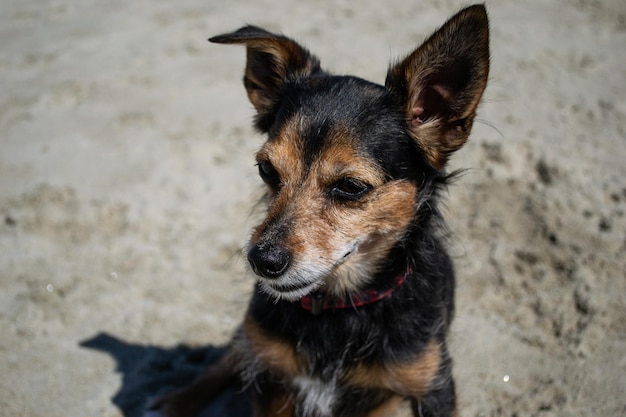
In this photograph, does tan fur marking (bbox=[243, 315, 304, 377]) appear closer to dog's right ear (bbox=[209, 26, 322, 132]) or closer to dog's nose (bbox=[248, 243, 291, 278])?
dog's nose (bbox=[248, 243, 291, 278])

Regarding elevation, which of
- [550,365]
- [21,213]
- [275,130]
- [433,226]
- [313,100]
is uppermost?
[313,100]

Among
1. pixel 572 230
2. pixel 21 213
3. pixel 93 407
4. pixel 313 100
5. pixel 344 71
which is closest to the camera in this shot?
pixel 313 100

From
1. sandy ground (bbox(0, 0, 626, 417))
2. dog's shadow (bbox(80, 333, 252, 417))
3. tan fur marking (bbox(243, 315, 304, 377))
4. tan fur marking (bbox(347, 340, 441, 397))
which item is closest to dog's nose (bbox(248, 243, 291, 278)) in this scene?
tan fur marking (bbox(243, 315, 304, 377))

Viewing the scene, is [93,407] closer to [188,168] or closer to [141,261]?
[141,261]

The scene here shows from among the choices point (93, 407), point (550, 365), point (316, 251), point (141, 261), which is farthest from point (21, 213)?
point (550, 365)

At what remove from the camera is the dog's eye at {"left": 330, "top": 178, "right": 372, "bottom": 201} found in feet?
8.84

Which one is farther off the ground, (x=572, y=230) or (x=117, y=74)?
(x=572, y=230)

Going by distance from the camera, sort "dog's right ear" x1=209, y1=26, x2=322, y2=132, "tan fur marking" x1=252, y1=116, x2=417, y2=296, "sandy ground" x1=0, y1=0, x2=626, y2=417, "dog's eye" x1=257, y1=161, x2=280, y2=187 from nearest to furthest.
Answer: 1. "tan fur marking" x1=252, y1=116, x2=417, y2=296
2. "dog's eye" x1=257, y1=161, x2=280, y2=187
3. "dog's right ear" x1=209, y1=26, x2=322, y2=132
4. "sandy ground" x1=0, y1=0, x2=626, y2=417

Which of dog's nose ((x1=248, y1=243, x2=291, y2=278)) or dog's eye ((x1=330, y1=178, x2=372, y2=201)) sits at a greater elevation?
dog's eye ((x1=330, y1=178, x2=372, y2=201))

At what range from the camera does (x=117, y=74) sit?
257 inches

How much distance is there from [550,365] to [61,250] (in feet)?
11.6

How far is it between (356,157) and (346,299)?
2.40 feet

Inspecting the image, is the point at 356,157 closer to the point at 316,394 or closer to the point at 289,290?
the point at 289,290

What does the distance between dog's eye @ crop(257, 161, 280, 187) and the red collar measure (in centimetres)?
58
